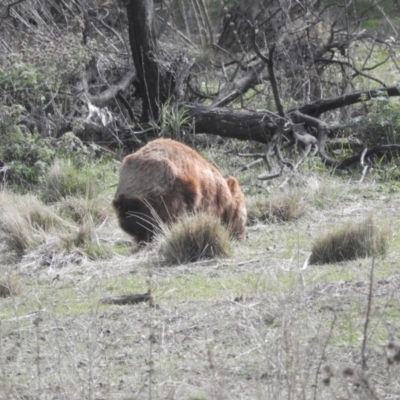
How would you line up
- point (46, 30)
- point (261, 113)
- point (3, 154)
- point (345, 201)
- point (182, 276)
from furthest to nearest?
point (46, 30) → point (261, 113) → point (3, 154) → point (345, 201) → point (182, 276)

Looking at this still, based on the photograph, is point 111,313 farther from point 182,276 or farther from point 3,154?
point 3,154

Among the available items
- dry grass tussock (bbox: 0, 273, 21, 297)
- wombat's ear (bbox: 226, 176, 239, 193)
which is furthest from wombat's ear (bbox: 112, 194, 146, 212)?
dry grass tussock (bbox: 0, 273, 21, 297)

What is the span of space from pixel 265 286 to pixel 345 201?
3810mm

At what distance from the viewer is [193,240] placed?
27.7 ft

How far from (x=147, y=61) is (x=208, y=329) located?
26.3 feet

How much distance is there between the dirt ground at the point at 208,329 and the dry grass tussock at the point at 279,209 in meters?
0.62

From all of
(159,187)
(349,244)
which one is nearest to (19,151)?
(159,187)

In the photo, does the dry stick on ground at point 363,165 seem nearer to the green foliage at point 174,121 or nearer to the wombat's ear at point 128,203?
the green foliage at point 174,121

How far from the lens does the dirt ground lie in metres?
4.91

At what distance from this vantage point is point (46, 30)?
14719mm

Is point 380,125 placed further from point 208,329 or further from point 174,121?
point 208,329

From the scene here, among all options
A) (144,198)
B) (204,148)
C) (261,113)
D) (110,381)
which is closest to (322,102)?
(261,113)

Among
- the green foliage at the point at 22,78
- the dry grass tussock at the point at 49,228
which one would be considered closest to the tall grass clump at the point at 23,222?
the dry grass tussock at the point at 49,228

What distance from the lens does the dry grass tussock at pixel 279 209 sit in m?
10.0
